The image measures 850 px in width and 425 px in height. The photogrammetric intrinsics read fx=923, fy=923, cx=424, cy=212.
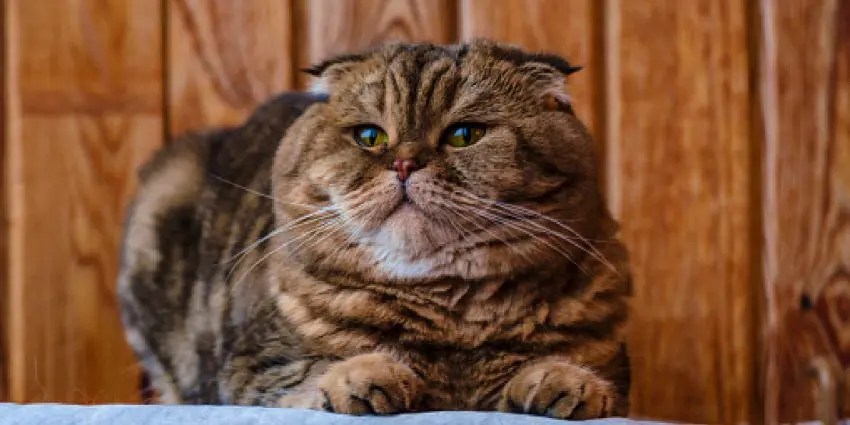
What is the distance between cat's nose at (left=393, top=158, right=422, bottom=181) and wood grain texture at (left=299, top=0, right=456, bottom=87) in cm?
60

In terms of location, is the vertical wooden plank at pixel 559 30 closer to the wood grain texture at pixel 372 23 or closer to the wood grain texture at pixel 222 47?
the wood grain texture at pixel 372 23

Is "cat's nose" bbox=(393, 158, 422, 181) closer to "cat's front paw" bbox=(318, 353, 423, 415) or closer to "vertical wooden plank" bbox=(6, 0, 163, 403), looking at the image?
"cat's front paw" bbox=(318, 353, 423, 415)

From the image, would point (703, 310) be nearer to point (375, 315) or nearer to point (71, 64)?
point (375, 315)

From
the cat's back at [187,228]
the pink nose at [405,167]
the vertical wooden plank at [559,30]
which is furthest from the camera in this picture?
the vertical wooden plank at [559,30]

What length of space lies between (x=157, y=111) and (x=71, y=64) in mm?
182

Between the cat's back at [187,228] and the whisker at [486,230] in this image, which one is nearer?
the whisker at [486,230]

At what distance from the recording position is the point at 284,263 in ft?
4.51

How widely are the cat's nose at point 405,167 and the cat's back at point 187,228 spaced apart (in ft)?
1.40

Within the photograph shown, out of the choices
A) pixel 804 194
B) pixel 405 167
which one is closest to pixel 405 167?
pixel 405 167

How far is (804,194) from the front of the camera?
1675mm

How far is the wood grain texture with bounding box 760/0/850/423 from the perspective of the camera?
1.66 metres

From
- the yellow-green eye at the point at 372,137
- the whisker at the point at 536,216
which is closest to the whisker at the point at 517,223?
the whisker at the point at 536,216

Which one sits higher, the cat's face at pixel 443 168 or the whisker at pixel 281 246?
the cat's face at pixel 443 168

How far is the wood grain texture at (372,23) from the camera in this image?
1.74m
